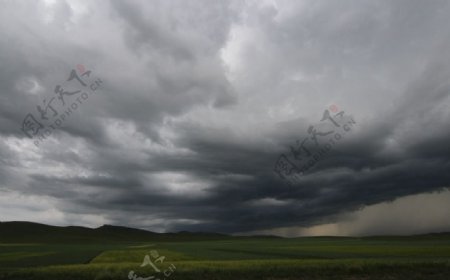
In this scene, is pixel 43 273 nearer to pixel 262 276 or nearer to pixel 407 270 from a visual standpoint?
pixel 262 276

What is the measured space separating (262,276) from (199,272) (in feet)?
23.9

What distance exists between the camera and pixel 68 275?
1960 inches

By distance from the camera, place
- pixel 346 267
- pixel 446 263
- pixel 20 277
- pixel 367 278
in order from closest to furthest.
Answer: pixel 367 278
pixel 20 277
pixel 346 267
pixel 446 263

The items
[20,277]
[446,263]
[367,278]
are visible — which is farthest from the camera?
[446,263]

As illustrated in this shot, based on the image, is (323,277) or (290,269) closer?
(323,277)

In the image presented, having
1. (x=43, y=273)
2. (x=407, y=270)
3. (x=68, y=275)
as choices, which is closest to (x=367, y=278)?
(x=407, y=270)

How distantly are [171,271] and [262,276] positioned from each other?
34.4 ft

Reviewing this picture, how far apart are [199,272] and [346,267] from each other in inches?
674

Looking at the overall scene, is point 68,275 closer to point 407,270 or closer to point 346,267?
point 346,267

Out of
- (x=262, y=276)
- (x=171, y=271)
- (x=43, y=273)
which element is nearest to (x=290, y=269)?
(x=262, y=276)

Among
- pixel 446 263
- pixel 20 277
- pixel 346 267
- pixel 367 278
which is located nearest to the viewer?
pixel 367 278

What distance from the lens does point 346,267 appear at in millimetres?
52688

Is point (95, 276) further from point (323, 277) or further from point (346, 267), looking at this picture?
point (346, 267)

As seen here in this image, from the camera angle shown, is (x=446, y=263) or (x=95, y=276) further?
(x=446, y=263)
